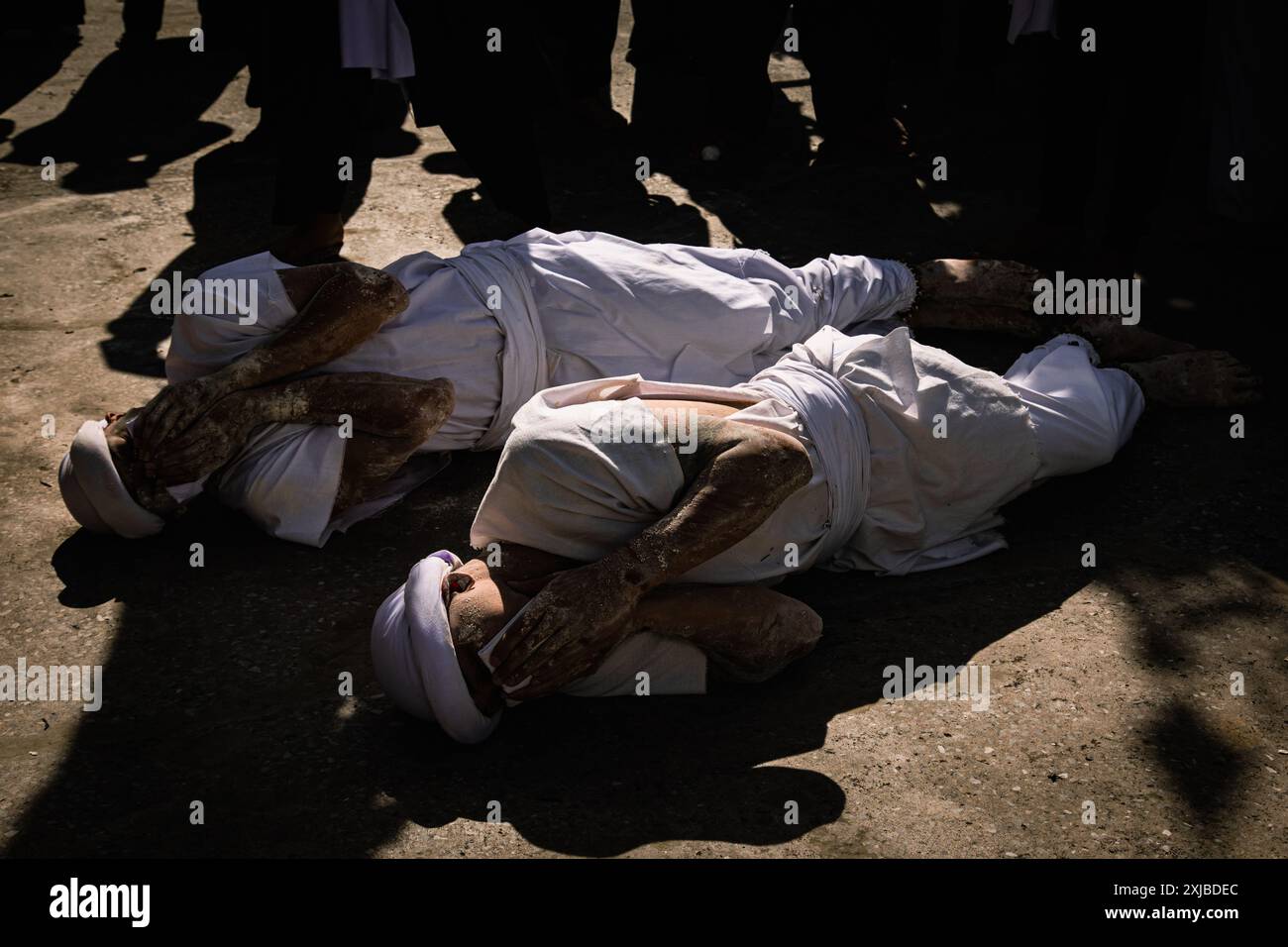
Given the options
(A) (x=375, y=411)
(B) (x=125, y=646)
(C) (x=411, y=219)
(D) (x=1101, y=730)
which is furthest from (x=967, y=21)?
(B) (x=125, y=646)

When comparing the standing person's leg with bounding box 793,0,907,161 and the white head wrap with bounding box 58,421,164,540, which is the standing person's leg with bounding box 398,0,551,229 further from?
the white head wrap with bounding box 58,421,164,540

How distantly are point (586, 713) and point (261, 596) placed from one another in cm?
92

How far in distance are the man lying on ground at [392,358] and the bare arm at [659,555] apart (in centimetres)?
85

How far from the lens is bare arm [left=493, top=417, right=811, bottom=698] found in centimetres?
225

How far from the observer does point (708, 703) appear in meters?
2.51

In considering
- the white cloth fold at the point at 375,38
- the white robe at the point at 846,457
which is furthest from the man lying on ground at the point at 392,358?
the white cloth fold at the point at 375,38

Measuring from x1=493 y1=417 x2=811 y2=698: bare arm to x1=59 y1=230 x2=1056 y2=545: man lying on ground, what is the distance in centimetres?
85

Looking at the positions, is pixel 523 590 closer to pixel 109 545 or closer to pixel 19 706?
pixel 19 706

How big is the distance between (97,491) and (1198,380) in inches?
115

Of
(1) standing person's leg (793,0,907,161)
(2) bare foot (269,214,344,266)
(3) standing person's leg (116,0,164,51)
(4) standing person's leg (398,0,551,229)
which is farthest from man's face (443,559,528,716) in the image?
(3) standing person's leg (116,0,164,51)

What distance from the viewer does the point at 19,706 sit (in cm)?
253

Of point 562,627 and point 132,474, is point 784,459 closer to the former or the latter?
point 562,627

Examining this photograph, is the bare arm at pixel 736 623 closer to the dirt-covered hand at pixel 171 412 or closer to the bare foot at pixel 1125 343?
the dirt-covered hand at pixel 171 412

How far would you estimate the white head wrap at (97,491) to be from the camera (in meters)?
2.96
